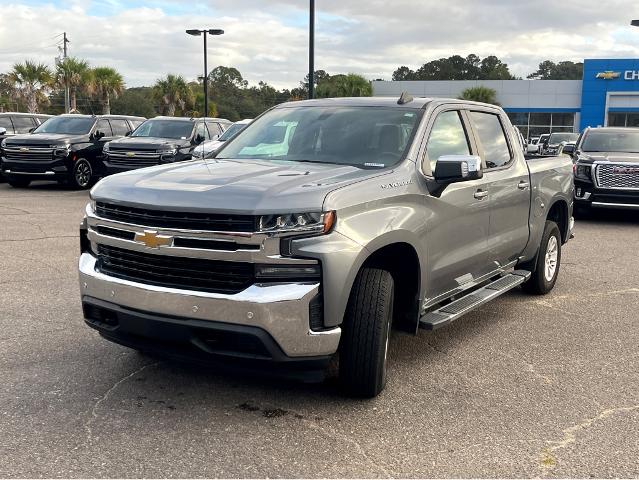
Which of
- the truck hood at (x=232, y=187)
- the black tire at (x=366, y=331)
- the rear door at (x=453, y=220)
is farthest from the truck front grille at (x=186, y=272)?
the rear door at (x=453, y=220)

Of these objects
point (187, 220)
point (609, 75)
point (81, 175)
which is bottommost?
point (81, 175)

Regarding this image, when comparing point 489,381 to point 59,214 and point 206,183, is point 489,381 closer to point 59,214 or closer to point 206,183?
point 206,183

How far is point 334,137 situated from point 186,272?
5.72 ft

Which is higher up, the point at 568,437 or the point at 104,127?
the point at 104,127

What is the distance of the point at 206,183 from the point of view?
3.94m

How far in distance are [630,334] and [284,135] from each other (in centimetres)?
325

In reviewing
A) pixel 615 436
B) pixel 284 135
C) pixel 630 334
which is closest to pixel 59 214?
pixel 284 135

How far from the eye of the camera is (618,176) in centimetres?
1233

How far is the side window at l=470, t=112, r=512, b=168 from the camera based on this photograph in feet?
18.6

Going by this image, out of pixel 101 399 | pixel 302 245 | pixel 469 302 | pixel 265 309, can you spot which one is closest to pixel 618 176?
pixel 469 302

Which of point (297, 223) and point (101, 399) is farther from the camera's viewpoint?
point (101, 399)

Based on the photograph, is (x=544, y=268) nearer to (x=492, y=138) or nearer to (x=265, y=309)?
(x=492, y=138)

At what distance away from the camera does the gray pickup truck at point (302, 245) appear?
11.9 ft

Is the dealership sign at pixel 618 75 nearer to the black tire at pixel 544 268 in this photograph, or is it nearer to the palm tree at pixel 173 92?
the palm tree at pixel 173 92
